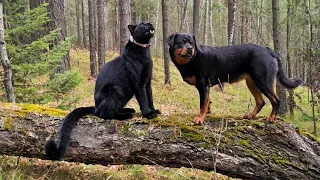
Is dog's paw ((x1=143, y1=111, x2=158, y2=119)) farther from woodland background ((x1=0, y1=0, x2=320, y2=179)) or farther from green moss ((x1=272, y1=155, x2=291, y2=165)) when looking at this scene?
green moss ((x1=272, y1=155, x2=291, y2=165))

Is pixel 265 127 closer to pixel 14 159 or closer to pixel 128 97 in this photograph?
pixel 128 97

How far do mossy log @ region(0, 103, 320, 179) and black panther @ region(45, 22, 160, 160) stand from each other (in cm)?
18

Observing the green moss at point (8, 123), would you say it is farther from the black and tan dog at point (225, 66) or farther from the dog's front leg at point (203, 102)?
the dog's front leg at point (203, 102)

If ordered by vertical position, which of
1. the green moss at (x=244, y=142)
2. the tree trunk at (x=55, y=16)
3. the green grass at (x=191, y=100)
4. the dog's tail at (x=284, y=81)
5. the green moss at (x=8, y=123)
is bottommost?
the green grass at (x=191, y=100)

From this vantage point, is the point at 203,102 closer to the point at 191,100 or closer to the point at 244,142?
the point at 244,142

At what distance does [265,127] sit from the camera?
461 cm

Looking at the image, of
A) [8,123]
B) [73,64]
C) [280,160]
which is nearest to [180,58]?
[280,160]

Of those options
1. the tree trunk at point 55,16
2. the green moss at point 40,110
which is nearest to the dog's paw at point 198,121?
the green moss at point 40,110

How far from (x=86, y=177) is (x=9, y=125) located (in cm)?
135

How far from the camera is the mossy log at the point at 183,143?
14.7 feet

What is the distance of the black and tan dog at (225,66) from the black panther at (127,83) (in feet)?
1.50

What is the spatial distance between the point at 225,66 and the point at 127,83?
1.47 meters

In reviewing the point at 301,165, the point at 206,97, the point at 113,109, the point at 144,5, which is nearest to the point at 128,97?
the point at 113,109

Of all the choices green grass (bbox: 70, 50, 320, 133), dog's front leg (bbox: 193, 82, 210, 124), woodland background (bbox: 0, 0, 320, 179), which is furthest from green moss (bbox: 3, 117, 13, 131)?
green grass (bbox: 70, 50, 320, 133)
